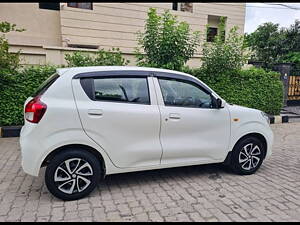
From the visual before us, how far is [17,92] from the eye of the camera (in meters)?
5.67

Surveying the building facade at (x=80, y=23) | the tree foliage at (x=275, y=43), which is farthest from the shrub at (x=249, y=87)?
the tree foliage at (x=275, y=43)

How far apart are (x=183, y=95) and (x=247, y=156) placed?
4.91 ft

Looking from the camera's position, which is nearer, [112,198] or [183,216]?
[183,216]

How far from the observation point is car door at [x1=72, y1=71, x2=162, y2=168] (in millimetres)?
2787

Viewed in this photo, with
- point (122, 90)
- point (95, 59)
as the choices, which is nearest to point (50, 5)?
point (95, 59)

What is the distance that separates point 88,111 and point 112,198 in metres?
1.16

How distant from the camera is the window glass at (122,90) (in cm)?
290

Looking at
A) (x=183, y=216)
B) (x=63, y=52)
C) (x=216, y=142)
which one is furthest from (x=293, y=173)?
(x=63, y=52)

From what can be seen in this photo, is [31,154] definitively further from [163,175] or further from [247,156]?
[247,156]

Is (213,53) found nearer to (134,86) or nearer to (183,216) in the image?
(134,86)

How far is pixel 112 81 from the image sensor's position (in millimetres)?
2984

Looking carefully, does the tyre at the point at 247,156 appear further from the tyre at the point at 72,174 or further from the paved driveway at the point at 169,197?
the tyre at the point at 72,174

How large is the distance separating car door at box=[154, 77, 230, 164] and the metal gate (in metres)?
9.22

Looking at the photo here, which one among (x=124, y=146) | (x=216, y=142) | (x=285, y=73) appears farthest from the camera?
(x=285, y=73)
